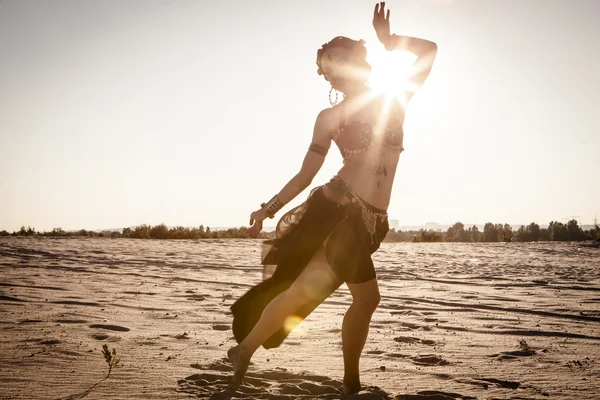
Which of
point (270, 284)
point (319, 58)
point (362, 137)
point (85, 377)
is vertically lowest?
point (85, 377)

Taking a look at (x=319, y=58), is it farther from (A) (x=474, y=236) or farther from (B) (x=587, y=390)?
(A) (x=474, y=236)

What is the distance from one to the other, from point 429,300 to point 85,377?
5083mm

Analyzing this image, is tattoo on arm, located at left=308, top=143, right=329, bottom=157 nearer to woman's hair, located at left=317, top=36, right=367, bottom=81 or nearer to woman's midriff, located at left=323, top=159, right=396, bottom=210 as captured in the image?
woman's midriff, located at left=323, top=159, right=396, bottom=210

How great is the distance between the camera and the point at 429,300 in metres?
7.31

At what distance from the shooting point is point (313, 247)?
10.7ft

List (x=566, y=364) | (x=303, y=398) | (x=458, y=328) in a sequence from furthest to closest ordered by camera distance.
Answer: (x=458, y=328), (x=566, y=364), (x=303, y=398)

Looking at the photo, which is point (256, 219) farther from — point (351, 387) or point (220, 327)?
point (220, 327)

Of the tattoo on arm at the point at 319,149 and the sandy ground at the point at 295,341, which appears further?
the sandy ground at the point at 295,341

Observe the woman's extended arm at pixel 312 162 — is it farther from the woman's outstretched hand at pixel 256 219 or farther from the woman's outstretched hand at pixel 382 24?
the woman's outstretched hand at pixel 382 24

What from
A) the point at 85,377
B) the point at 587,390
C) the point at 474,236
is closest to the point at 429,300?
the point at 587,390

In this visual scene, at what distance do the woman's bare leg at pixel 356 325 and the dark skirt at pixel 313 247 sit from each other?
86mm

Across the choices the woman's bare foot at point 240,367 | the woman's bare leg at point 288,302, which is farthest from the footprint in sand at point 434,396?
the woman's bare foot at point 240,367

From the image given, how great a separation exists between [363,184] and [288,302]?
901 millimetres

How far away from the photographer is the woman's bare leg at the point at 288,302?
3252 mm
